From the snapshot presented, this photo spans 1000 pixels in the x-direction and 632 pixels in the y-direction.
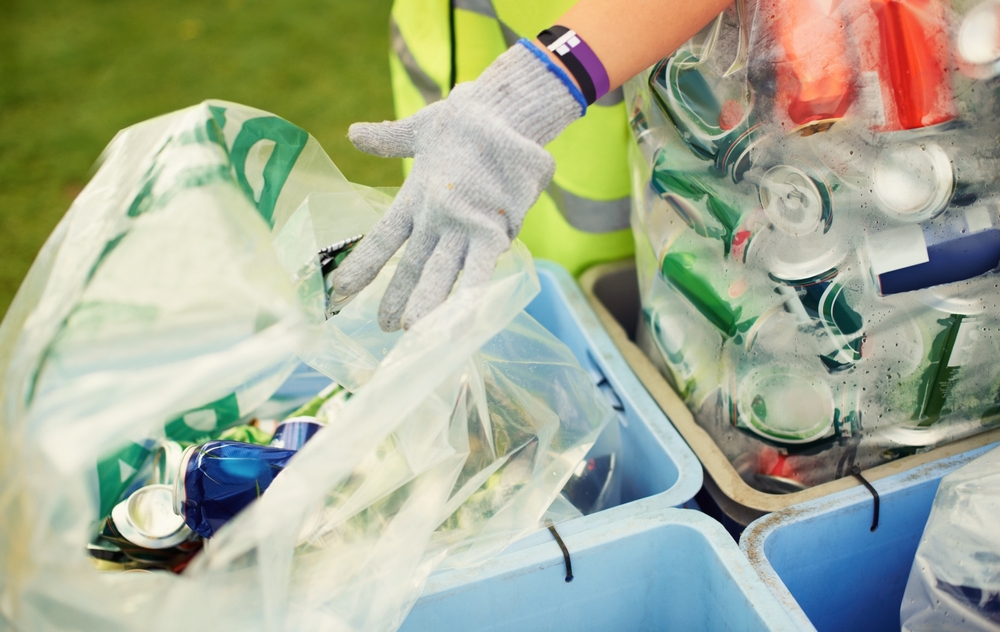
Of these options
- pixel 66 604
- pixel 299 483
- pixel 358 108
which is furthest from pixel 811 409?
pixel 358 108

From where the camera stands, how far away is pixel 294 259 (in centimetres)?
71

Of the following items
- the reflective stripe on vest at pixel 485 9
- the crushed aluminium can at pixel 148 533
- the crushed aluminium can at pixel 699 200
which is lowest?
the crushed aluminium can at pixel 148 533

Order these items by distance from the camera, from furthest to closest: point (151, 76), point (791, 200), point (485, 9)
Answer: point (151, 76) < point (485, 9) < point (791, 200)

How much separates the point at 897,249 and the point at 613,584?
16.5 inches

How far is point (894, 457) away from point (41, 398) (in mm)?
831

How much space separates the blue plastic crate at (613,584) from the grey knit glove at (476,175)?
0.87 ft

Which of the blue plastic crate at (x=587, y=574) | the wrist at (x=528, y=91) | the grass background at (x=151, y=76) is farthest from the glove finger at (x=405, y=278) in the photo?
the grass background at (x=151, y=76)

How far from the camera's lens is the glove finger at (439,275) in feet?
2.00

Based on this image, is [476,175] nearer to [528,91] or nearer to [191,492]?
[528,91]

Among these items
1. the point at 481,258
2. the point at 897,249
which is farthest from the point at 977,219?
the point at 481,258

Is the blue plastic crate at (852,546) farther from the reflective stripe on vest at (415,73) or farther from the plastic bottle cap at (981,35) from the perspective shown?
the reflective stripe on vest at (415,73)

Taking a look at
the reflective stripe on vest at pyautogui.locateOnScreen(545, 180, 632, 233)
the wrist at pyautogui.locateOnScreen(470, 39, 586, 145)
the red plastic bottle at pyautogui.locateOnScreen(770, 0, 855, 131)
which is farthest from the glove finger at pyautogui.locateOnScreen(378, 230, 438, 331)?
the reflective stripe on vest at pyautogui.locateOnScreen(545, 180, 632, 233)

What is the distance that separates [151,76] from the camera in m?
2.46

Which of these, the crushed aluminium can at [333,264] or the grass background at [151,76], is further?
the grass background at [151,76]
